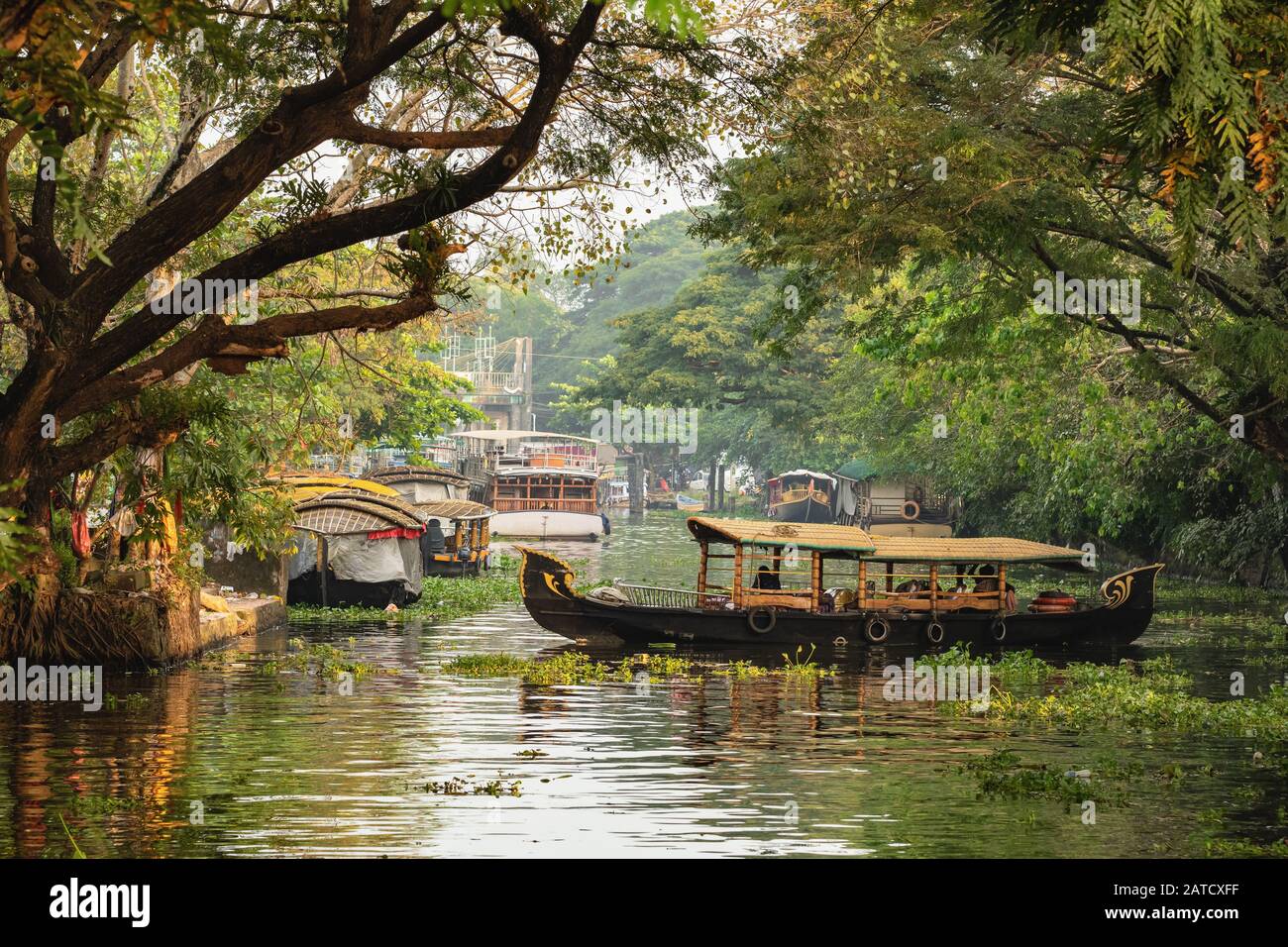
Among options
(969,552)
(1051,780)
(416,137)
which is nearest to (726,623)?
(969,552)

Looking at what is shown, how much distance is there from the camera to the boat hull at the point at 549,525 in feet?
205

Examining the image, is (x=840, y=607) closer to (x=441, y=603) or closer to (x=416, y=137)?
(x=441, y=603)

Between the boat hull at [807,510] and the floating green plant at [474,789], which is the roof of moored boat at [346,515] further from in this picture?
the boat hull at [807,510]

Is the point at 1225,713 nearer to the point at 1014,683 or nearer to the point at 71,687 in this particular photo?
the point at 1014,683

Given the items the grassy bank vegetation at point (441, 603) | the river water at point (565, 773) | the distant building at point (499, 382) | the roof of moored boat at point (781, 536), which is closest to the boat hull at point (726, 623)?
the roof of moored boat at point (781, 536)

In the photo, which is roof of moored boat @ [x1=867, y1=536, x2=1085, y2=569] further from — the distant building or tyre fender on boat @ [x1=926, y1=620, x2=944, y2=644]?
the distant building

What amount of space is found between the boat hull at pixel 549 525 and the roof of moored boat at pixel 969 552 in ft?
122

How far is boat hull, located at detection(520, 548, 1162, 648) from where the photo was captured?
25.0 meters

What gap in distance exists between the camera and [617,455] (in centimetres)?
10375

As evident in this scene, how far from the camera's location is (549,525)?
6300 centimetres

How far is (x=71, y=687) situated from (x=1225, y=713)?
1378 centimetres

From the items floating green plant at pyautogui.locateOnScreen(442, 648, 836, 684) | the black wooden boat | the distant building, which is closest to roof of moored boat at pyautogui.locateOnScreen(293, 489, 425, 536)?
the black wooden boat
